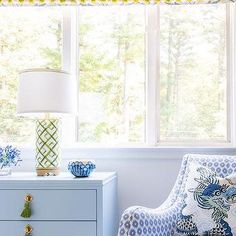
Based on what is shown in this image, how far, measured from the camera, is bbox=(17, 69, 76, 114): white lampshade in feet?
7.07

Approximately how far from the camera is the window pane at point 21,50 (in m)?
2.74

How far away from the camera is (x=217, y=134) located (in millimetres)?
2688

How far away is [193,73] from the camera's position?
8.92 feet

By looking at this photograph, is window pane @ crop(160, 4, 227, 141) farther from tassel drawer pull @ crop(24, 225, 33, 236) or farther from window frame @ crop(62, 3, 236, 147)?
tassel drawer pull @ crop(24, 225, 33, 236)

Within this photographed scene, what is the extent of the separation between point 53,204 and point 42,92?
0.58m

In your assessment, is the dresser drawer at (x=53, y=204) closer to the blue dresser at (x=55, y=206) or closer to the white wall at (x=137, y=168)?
the blue dresser at (x=55, y=206)

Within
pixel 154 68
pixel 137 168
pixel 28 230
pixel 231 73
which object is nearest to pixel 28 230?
pixel 28 230

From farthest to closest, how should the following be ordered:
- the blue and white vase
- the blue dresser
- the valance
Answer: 1. the valance
2. the blue and white vase
3. the blue dresser

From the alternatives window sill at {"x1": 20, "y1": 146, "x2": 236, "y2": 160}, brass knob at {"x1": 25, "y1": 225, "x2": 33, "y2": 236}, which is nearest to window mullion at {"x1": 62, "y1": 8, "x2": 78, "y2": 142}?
window sill at {"x1": 20, "y1": 146, "x2": 236, "y2": 160}

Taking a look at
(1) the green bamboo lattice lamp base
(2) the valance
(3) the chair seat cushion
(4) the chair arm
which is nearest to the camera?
(4) the chair arm

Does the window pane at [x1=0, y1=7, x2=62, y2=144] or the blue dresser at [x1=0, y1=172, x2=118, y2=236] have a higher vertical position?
the window pane at [x1=0, y1=7, x2=62, y2=144]

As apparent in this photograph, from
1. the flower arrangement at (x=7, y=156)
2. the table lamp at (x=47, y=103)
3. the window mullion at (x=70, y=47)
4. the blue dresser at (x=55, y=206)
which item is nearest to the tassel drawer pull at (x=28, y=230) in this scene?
the blue dresser at (x=55, y=206)

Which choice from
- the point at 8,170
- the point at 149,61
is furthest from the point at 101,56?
the point at 8,170

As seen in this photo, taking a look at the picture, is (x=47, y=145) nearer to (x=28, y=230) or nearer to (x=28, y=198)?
(x=28, y=198)
